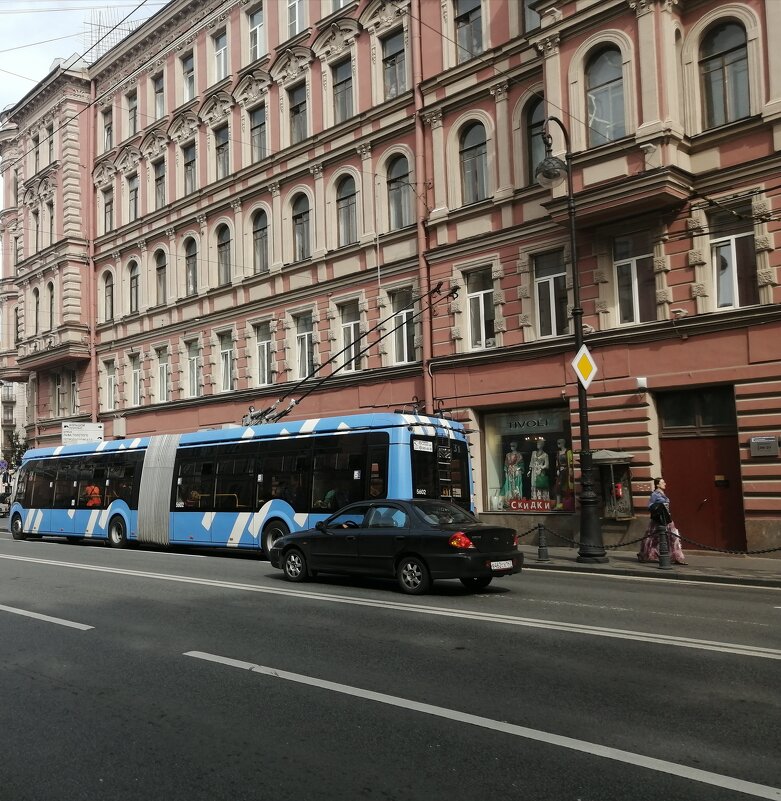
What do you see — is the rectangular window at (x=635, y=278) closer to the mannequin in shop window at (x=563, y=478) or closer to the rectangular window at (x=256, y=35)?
the mannequin in shop window at (x=563, y=478)

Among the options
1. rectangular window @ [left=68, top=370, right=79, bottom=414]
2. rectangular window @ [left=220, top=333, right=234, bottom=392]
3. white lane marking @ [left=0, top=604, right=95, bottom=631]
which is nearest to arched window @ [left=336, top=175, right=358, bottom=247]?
rectangular window @ [left=220, top=333, right=234, bottom=392]

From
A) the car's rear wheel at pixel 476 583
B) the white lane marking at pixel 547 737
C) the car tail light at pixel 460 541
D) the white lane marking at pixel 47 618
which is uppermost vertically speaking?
the car tail light at pixel 460 541

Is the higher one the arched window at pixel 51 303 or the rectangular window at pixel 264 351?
the arched window at pixel 51 303

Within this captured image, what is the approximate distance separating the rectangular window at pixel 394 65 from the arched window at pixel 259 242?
6886mm

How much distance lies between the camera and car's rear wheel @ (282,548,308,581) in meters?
13.8

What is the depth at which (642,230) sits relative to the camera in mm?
19203

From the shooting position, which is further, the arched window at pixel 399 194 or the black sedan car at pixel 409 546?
the arched window at pixel 399 194

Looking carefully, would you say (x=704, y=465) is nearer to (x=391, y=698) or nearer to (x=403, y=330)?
(x=403, y=330)

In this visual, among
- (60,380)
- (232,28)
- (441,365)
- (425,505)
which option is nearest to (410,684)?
(425,505)

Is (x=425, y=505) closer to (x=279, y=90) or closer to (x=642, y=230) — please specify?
(x=642, y=230)

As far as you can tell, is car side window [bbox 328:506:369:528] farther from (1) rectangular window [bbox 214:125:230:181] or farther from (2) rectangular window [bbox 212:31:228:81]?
(2) rectangular window [bbox 212:31:228:81]

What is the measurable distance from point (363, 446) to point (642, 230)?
27.1 ft

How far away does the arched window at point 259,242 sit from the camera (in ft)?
98.1

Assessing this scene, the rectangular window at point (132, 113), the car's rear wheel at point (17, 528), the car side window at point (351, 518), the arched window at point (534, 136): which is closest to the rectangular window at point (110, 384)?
the car's rear wheel at point (17, 528)
